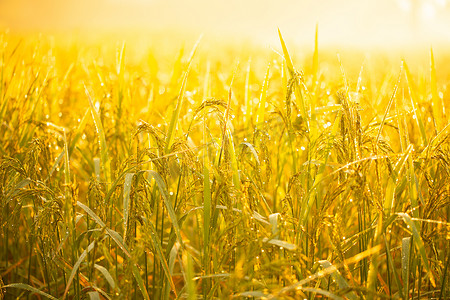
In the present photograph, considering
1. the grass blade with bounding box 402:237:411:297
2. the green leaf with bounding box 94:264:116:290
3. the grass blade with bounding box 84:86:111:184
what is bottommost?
the green leaf with bounding box 94:264:116:290

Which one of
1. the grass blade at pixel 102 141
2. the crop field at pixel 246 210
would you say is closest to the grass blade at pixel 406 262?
the crop field at pixel 246 210

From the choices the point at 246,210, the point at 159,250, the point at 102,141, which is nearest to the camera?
the point at 246,210

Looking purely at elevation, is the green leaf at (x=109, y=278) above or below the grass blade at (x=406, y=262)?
A: below

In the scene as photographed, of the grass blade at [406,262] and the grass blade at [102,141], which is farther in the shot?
the grass blade at [102,141]

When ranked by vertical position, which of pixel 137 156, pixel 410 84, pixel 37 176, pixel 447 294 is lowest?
pixel 447 294

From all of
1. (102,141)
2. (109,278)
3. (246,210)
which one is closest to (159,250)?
(109,278)

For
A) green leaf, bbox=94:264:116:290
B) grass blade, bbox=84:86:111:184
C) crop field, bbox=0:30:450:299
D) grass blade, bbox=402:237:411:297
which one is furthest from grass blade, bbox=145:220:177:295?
grass blade, bbox=402:237:411:297

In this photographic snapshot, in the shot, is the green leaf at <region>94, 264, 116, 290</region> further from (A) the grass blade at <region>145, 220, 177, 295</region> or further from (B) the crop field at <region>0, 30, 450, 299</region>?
(A) the grass blade at <region>145, 220, 177, 295</region>

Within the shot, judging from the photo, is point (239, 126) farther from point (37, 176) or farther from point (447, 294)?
point (447, 294)

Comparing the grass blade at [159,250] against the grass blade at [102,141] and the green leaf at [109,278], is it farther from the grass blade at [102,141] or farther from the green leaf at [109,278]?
the grass blade at [102,141]

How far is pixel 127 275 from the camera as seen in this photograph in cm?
99

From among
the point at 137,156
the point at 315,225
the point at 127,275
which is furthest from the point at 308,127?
the point at 127,275

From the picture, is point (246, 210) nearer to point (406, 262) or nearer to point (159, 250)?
point (159, 250)

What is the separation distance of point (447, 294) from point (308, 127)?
25.4 inches
